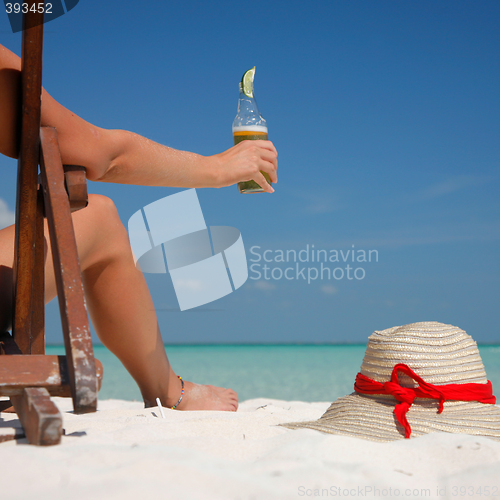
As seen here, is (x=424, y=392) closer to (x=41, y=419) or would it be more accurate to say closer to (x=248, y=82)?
(x=41, y=419)

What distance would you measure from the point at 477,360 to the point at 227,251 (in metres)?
1.46

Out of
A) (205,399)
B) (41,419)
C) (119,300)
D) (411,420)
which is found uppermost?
(119,300)

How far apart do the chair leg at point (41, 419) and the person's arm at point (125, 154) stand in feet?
1.97

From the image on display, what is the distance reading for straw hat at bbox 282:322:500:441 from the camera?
3.89ft

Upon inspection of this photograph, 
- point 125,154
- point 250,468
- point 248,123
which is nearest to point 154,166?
point 125,154

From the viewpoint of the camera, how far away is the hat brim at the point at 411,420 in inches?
46.1

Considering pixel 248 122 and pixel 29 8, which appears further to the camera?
pixel 248 122

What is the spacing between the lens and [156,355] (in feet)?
5.70

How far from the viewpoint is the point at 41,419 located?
78 centimetres

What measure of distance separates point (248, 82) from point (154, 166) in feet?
2.94

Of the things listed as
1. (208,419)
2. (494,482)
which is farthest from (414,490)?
(208,419)

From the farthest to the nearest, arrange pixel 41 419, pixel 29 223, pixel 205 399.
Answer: pixel 205 399, pixel 29 223, pixel 41 419

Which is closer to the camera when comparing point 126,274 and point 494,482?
point 494,482

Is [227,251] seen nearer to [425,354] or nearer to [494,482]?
[425,354]
